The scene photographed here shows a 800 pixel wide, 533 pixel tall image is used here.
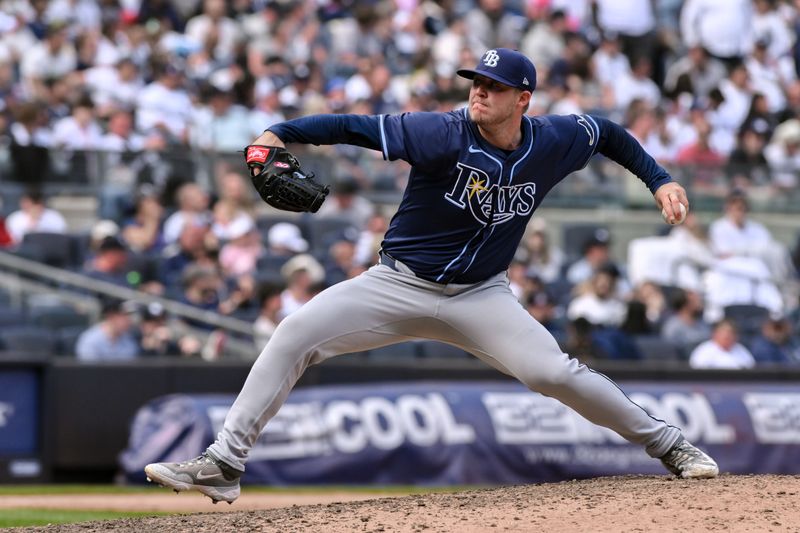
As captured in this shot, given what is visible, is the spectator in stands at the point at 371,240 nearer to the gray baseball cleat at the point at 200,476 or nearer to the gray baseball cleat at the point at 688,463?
the gray baseball cleat at the point at 688,463

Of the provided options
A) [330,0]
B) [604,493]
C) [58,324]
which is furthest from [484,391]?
[330,0]

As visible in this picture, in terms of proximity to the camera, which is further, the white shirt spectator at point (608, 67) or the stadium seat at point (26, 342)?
the white shirt spectator at point (608, 67)

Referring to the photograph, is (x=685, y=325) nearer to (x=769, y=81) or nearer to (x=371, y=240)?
(x=371, y=240)

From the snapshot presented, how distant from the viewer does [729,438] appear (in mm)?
11906

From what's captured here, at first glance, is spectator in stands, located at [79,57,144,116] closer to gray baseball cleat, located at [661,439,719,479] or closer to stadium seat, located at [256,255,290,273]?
stadium seat, located at [256,255,290,273]

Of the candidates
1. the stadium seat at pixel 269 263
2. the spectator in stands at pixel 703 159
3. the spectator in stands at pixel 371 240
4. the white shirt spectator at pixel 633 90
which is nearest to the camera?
the stadium seat at pixel 269 263

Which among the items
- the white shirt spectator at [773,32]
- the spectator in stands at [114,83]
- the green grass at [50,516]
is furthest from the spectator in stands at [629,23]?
the green grass at [50,516]

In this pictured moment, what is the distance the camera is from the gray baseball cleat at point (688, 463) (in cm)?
633

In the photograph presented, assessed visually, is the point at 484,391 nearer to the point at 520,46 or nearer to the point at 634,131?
the point at 634,131

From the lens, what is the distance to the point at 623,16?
18.4m

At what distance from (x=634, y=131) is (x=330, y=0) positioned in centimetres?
401

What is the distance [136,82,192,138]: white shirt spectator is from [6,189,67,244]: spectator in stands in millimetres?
1721

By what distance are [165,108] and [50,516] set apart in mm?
6349

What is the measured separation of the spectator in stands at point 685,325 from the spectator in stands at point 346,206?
2.89 meters
